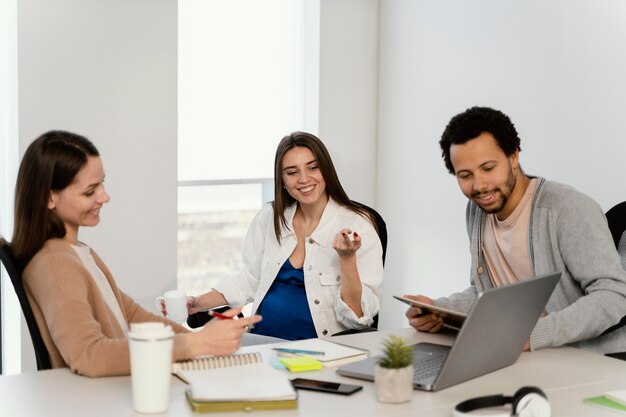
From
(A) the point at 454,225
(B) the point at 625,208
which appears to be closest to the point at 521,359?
(B) the point at 625,208

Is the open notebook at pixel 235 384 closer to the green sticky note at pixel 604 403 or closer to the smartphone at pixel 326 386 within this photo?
the smartphone at pixel 326 386

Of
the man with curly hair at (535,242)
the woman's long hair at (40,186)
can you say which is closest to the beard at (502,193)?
the man with curly hair at (535,242)

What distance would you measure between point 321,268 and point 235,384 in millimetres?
1236

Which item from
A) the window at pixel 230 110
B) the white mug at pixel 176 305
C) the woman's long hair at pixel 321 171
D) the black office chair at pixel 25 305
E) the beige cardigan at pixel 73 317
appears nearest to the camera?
the beige cardigan at pixel 73 317

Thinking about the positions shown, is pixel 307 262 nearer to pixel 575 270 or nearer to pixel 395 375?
pixel 575 270

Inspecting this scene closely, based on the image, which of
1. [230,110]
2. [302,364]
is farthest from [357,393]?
[230,110]

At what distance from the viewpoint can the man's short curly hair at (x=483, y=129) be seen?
8.60 ft

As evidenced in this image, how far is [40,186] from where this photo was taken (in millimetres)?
2305

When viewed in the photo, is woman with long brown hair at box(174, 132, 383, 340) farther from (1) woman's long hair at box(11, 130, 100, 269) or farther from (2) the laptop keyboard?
(1) woman's long hair at box(11, 130, 100, 269)

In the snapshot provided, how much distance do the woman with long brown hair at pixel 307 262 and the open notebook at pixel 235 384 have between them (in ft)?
3.12

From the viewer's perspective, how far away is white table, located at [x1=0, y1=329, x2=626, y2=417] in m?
1.85

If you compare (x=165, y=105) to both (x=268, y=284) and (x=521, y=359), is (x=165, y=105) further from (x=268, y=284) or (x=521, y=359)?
(x=521, y=359)

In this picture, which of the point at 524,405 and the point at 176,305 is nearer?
the point at 524,405

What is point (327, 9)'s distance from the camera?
4.70 metres
